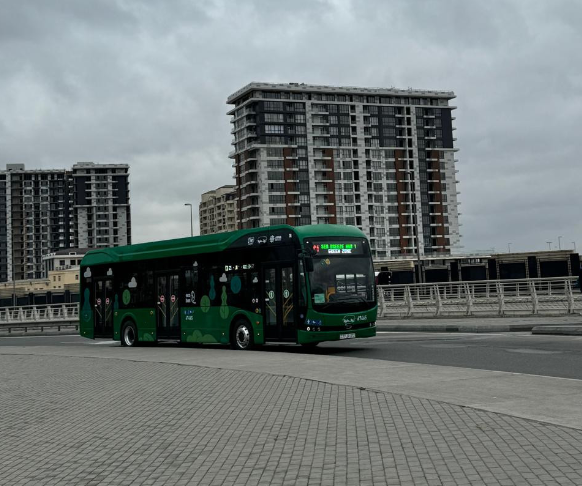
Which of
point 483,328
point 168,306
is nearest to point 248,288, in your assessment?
point 168,306

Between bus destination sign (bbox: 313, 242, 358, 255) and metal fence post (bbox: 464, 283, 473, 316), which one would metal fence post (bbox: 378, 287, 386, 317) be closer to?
metal fence post (bbox: 464, 283, 473, 316)

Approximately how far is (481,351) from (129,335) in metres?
12.2

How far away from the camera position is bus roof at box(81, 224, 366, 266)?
19281 millimetres

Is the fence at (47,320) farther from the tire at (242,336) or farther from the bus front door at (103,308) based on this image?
the tire at (242,336)

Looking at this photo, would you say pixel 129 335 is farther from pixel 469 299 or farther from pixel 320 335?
pixel 469 299

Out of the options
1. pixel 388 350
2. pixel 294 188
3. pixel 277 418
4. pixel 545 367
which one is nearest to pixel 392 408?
pixel 277 418

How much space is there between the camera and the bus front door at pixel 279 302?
18.9 metres

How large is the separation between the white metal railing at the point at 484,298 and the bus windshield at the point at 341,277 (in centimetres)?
→ 986

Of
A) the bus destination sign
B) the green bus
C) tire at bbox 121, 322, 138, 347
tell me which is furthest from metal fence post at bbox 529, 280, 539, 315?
tire at bbox 121, 322, 138, 347

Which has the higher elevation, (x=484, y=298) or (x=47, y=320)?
(x=484, y=298)

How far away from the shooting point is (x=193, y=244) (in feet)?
72.3

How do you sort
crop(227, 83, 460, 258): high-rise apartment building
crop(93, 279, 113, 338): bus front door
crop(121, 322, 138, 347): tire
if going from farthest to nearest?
crop(227, 83, 460, 258): high-rise apartment building < crop(93, 279, 113, 338): bus front door < crop(121, 322, 138, 347): tire

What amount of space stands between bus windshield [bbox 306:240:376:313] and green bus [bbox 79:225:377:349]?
0.02 meters

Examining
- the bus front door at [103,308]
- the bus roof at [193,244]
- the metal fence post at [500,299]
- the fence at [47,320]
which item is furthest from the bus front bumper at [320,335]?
the fence at [47,320]
